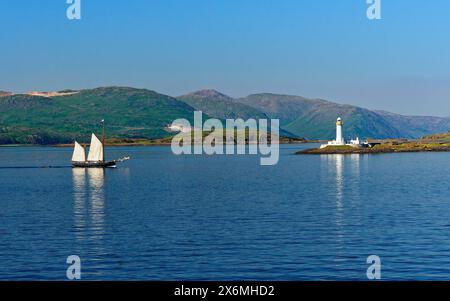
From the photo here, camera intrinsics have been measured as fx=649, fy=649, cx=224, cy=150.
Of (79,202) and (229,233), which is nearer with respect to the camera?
(229,233)

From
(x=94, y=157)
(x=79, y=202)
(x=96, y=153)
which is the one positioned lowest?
(x=79, y=202)

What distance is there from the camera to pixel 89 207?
79.6m

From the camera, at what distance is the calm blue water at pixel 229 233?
4091 cm

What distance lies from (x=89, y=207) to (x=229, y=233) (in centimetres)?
2935

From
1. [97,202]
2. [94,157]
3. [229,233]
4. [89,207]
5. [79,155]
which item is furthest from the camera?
[79,155]

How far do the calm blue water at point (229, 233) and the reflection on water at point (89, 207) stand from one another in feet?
0.60

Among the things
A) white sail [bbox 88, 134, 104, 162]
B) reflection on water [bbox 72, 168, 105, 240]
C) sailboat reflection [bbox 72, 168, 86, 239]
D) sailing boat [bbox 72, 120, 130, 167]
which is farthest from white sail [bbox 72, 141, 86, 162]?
reflection on water [bbox 72, 168, 105, 240]

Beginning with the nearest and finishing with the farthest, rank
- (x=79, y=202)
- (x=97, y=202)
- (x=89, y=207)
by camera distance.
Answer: (x=89, y=207)
(x=97, y=202)
(x=79, y=202)

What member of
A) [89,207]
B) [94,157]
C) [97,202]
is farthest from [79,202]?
[94,157]

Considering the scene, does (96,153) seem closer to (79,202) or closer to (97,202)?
(79,202)

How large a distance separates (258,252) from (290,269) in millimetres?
6058

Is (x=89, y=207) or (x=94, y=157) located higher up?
(x=94, y=157)

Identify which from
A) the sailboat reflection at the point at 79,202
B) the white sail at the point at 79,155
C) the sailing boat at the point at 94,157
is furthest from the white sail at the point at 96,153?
the sailboat reflection at the point at 79,202

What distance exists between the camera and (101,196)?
9481 cm
